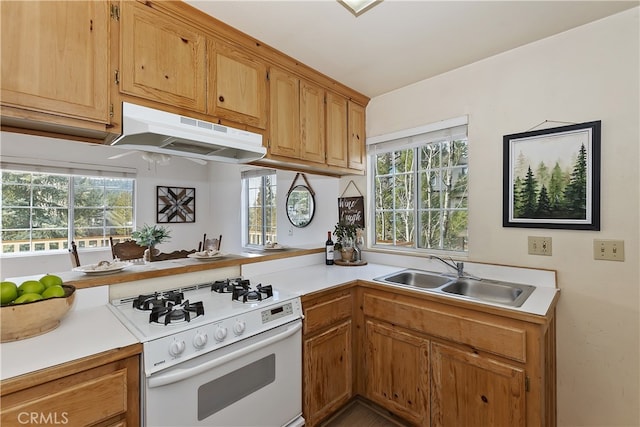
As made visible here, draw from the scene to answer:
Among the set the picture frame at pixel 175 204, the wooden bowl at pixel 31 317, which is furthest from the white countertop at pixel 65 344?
→ the picture frame at pixel 175 204

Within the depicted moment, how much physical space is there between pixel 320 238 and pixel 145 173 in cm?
287

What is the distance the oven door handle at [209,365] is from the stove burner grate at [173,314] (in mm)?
192

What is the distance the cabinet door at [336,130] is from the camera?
7.57 ft

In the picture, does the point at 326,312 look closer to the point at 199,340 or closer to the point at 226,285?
the point at 226,285

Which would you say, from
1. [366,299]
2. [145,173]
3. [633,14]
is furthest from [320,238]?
[145,173]

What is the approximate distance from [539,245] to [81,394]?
2.32 metres

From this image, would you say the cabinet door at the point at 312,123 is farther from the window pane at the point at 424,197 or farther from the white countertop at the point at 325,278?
the white countertop at the point at 325,278

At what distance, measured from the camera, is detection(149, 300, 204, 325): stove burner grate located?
1.18 meters

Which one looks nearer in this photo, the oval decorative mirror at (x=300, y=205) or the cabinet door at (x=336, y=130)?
the cabinet door at (x=336, y=130)

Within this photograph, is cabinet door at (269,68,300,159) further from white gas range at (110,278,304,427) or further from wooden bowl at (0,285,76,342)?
wooden bowl at (0,285,76,342)

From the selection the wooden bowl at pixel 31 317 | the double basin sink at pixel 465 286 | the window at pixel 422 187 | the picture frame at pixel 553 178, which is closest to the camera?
the wooden bowl at pixel 31 317

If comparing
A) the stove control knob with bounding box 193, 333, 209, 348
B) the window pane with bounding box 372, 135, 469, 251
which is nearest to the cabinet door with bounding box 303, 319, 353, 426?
the stove control knob with bounding box 193, 333, 209, 348

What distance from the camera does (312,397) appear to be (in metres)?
1.65

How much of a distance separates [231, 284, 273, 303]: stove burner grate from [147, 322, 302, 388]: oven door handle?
0.70ft
